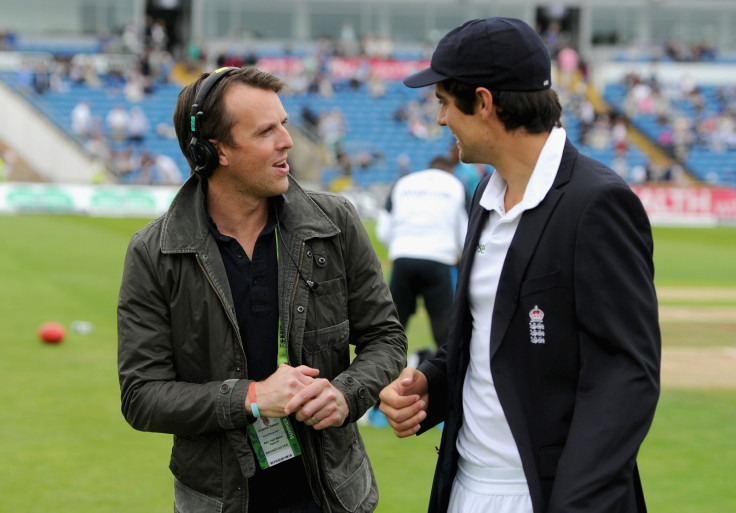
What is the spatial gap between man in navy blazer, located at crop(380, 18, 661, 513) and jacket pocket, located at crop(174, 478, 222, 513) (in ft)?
2.26

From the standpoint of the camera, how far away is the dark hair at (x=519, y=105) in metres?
2.94

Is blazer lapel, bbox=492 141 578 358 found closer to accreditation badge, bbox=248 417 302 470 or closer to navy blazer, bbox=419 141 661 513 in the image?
navy blazer, bbox=419 141 661 513

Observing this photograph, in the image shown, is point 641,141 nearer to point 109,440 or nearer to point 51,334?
point 51,334

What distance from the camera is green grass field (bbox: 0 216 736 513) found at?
6.80 meters

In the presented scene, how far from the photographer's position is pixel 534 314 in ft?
9.29

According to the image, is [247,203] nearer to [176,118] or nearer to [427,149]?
[176,118]

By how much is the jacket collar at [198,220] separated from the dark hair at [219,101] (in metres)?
0.12

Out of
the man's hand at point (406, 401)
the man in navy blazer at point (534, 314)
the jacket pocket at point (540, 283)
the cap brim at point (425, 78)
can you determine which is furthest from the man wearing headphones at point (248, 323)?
the jacket pocket at point (540, 283)

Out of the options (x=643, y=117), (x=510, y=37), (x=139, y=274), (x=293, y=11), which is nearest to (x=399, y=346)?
(x=139, y=274)

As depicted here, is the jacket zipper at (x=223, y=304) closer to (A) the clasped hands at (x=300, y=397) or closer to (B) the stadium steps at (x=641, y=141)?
(A) the clasped hands at (x=300, y=397)

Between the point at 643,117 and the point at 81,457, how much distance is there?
4158cm

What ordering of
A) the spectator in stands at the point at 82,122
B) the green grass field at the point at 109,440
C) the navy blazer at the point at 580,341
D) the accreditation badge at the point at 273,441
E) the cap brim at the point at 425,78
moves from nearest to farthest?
the navy blazer at the point at 580,341 → the cap brim at the point at 425,78 → the accreditation badge at the point at 273,441 → the green grass field at the point at 109,440 → the spectator in stands at the point at 82,122

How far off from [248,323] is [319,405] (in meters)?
0.43

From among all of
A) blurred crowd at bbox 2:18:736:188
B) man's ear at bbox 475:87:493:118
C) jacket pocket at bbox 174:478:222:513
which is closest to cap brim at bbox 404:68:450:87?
man's ear at bbox 475:87:493:118
